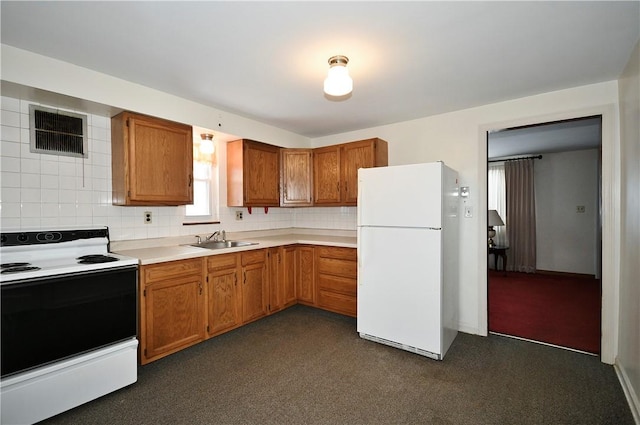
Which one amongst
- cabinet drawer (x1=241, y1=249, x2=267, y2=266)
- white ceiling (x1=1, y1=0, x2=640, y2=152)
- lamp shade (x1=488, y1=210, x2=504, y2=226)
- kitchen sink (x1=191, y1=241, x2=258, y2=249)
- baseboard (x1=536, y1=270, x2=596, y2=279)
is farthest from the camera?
lamp shade (x1=488, y1=210, x2=504, y2=226)

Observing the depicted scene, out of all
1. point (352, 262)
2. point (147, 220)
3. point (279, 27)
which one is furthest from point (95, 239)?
point (352, 262)

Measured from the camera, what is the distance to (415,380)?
2.26 metres

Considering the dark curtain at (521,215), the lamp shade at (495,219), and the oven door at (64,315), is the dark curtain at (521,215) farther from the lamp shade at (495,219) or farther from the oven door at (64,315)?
the oven door at (64,315)

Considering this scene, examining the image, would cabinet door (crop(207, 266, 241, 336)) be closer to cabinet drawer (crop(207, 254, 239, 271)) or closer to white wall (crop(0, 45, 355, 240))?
cabinet drawer (crop(207, 254, 239, 271))

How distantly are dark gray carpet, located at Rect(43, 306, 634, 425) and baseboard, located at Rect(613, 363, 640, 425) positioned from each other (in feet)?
0.13

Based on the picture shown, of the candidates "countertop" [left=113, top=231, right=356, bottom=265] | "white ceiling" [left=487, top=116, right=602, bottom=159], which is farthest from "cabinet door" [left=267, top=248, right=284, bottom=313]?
"white ceiling" [left=487, top=116, right=602, bottom=159]

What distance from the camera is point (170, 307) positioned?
2.57 meters

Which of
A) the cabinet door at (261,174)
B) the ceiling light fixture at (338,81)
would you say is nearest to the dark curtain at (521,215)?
the cabinet door at (261,174)

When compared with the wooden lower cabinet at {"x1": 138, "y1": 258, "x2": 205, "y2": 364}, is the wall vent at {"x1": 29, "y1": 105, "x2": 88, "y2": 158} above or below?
above

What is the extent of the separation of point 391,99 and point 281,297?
99.7 inches

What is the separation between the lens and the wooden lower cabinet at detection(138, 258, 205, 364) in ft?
7.90

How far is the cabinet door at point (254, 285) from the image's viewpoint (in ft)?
10.6

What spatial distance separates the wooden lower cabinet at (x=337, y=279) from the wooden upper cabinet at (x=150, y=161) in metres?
1.66

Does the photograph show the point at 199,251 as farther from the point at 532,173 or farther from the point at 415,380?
the point at 532,173
